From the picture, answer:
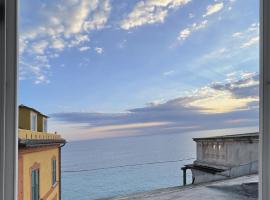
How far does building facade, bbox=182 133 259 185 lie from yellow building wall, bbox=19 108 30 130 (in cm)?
84

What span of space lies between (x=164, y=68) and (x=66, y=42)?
1.69 ft

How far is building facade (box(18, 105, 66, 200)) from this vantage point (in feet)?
3.97

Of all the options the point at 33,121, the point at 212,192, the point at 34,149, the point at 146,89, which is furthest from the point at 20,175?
the point at 212,192

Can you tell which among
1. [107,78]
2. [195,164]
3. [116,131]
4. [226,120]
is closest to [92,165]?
[116,131]

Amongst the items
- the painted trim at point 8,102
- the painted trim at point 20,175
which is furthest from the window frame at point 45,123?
the painted trim at point 8,102

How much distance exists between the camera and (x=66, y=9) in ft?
4.60

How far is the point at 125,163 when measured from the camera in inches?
59.3

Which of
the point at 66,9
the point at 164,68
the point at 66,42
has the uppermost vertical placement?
the point at 66,9

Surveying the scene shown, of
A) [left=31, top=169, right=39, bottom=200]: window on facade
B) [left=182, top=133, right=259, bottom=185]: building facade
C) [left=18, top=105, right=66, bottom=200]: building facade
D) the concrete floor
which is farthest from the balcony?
[left=182, top=133, right=259, bottom=185]: building facade

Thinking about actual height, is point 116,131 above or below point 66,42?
below

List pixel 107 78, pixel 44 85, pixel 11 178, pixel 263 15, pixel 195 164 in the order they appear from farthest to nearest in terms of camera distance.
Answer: pixel 195 164, pixel 107 78, pixel 44 85, pixel 263 15, pixel 11 178

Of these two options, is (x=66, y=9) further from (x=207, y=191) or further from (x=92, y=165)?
(x=207, y=191)

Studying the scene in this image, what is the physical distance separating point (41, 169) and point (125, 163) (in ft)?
1.34

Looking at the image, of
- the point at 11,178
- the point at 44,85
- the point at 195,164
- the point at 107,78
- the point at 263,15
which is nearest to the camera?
the point at 11,178
